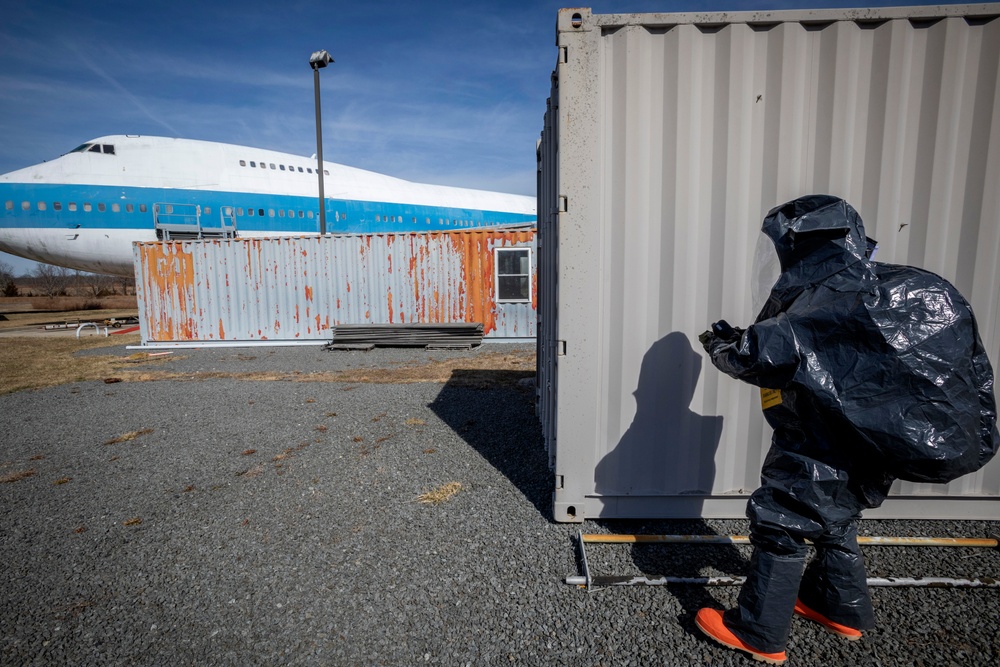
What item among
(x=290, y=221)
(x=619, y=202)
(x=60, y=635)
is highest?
(x=290, y=221)

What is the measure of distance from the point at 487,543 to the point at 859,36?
147 inches

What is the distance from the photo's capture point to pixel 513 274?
457 inches

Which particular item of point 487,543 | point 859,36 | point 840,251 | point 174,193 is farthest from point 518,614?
point 174,193

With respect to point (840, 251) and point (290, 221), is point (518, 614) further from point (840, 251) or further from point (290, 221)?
point (290, 221)

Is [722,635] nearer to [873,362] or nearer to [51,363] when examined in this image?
→ [873,362]

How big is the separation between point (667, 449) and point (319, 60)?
677 inches

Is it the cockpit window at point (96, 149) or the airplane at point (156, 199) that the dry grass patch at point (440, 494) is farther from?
the cockpit window at point (96, 149)

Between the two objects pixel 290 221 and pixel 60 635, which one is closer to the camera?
pixel 60 635

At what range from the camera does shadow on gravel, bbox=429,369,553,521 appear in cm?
371

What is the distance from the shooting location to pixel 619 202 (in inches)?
109

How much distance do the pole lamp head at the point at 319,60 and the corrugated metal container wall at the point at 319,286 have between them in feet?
24.1

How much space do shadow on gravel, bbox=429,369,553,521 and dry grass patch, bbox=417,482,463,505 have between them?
475mm

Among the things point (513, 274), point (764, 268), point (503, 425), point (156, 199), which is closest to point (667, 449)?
point (764, 268)

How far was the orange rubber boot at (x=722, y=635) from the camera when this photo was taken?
1848 millimetres
